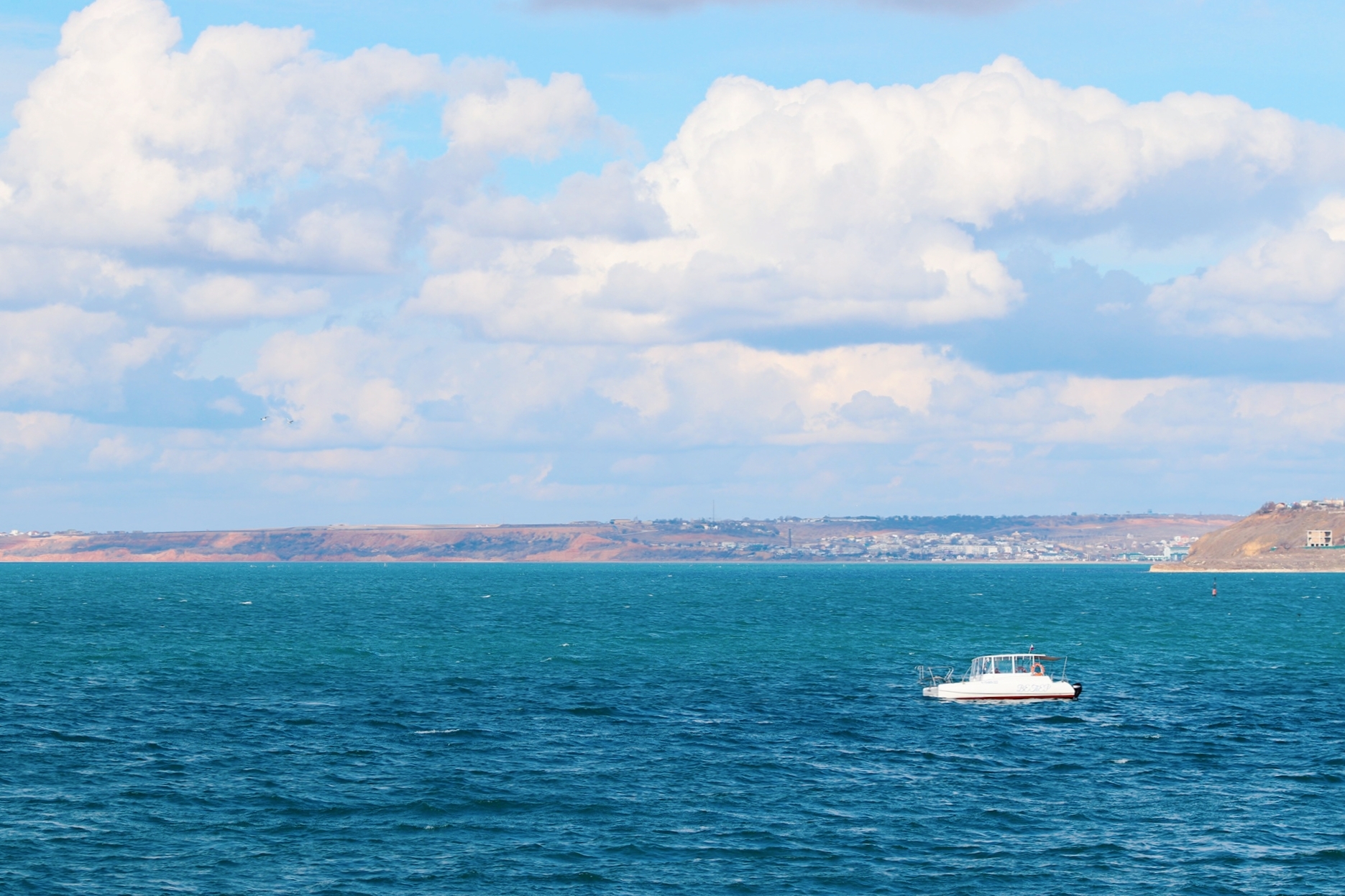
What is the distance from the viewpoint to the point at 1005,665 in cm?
13925

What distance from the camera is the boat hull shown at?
11006 cm

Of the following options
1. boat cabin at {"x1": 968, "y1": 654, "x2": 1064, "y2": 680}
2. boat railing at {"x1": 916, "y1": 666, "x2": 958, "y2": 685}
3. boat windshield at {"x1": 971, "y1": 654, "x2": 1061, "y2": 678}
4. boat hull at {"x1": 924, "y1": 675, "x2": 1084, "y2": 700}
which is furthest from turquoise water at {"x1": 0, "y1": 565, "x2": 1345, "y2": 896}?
boat windshield at {"x1": 971, "y1": 654, "x2": 1061, "y2": 678}

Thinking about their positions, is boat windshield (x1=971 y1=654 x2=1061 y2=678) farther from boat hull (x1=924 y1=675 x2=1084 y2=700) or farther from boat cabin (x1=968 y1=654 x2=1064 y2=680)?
boat hull (x1=924 y1=675 x2=1084 y2=700)

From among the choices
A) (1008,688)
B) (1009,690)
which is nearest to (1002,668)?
(1008,688)

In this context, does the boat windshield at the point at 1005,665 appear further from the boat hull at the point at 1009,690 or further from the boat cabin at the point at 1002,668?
the boat hull at the point at 1009,690

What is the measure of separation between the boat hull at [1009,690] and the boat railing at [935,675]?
225 cm

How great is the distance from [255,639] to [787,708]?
277 feet

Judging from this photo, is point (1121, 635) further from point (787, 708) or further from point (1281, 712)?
point (787, 708)

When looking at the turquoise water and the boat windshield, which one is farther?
the boat windshield

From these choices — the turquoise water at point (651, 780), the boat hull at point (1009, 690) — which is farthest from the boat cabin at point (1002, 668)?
the turquoise water at point (651, 780)

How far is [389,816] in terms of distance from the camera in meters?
65.8

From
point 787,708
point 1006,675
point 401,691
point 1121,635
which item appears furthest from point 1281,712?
point 1121,635

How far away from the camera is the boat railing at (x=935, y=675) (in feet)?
387

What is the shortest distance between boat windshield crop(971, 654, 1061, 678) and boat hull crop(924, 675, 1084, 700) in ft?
2.99
